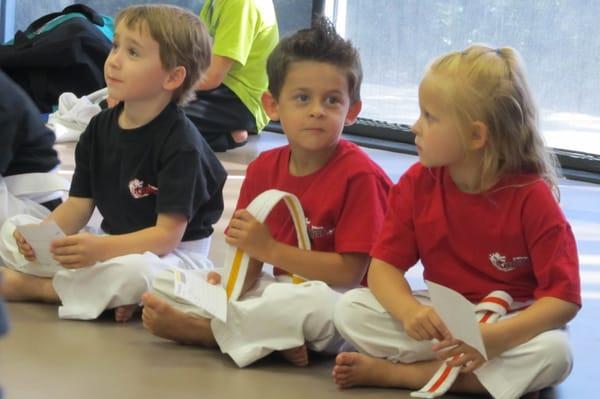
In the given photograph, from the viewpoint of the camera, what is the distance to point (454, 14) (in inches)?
163

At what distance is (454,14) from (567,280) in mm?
2729

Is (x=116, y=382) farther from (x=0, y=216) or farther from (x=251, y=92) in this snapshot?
(x=251, y=92)

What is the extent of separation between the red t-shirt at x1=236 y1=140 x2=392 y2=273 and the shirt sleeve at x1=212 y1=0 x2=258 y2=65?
1.66m

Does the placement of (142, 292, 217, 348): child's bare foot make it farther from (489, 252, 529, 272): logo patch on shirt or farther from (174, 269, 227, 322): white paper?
(489, 252, 529, 272): logo patch on shirt

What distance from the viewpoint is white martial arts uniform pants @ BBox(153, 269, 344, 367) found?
1695mm

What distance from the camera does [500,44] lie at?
402 cm

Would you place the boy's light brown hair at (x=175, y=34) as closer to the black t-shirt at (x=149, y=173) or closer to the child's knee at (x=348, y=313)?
the black t-shirt at (x=149, y=173)

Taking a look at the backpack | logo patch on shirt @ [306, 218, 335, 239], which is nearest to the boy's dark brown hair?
logo patch on shirt @ [306, 218, 335, 239]

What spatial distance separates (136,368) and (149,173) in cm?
44

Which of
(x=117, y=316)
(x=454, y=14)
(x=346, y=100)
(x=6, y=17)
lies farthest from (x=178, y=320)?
(x=6, y=17)

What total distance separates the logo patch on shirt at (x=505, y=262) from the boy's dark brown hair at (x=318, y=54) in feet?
1.30

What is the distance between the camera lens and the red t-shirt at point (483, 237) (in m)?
1.57

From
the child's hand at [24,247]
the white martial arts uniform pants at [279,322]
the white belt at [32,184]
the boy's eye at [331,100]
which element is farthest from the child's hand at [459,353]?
the white belt at [32,184]

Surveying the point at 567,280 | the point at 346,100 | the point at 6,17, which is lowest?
the point at 6,17
